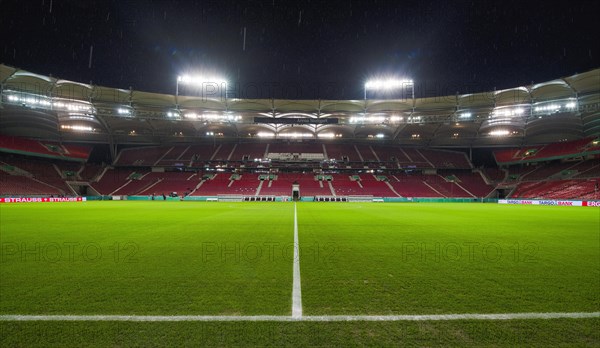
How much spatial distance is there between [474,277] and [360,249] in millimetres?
2490

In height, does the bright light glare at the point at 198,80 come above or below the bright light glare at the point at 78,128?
above

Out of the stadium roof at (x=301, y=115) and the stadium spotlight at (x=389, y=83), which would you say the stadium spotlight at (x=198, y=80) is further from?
the stadium spotlight at (x=389, y=83)

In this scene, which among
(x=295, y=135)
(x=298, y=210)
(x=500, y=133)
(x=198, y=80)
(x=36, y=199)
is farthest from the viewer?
(x=295, y=135)

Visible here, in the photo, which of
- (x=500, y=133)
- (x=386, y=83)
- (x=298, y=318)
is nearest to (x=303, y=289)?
(x=298, y=318)

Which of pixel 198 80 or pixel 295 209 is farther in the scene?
pixel 198 80

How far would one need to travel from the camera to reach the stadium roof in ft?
125

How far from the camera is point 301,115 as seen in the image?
52000mm

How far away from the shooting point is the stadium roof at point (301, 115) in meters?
38.0

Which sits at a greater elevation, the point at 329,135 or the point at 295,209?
the point at 329,135

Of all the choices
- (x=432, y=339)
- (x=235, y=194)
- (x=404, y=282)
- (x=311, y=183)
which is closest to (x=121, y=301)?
(x=432, y=339)

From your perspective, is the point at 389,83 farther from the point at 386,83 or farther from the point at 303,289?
the point at 303,289

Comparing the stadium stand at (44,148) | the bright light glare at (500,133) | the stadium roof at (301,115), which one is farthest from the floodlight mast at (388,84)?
the stadium stand at (44,148)

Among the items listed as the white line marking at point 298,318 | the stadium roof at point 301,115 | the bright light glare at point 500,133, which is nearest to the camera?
the white line marking at point 298,318

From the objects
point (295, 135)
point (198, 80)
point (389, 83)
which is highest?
point (198, 80)
